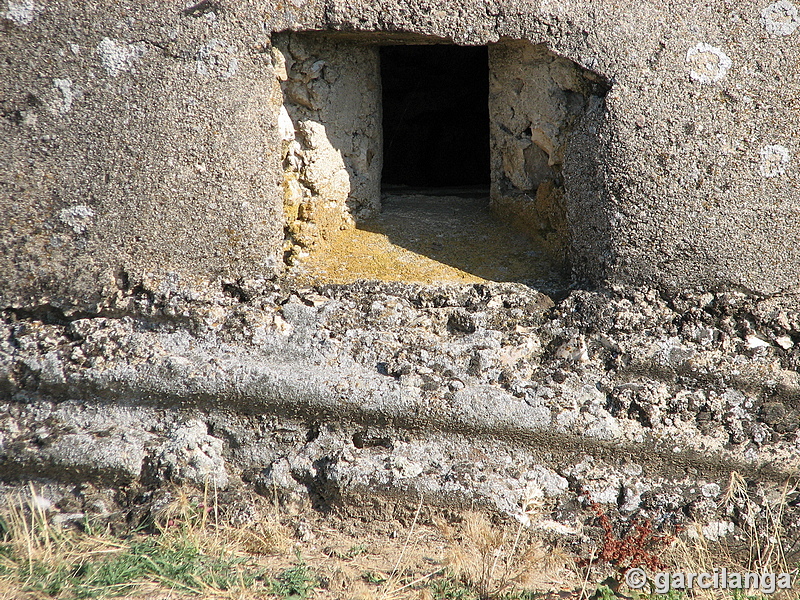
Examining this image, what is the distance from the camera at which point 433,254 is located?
8.31 feet

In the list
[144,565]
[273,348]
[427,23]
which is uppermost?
[427,23]

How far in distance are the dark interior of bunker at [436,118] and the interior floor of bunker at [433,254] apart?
1.12 metres

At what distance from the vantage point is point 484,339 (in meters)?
2.24

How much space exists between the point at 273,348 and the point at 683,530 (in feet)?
4.78

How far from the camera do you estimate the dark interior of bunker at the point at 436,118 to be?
3.82m

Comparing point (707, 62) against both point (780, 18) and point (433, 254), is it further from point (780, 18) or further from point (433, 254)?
point (433, 254)

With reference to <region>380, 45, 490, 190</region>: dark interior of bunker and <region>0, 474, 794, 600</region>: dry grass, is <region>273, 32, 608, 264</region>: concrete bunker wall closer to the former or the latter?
<region>0, 474, 794, 600</region>: dry grass

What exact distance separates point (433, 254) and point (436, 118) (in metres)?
1.78

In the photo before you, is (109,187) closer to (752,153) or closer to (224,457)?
(224,457)

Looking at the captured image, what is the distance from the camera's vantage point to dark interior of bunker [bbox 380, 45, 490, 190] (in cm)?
382

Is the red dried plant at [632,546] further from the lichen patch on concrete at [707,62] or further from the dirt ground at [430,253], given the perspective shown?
the lichen patch on concrete at [707,62]

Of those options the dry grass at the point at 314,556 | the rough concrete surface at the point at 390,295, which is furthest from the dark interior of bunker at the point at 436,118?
the dry grass at the point at 314,556

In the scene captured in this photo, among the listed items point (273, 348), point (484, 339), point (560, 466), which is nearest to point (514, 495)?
point (560, 466)

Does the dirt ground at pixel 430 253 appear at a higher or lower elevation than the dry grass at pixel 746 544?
higher
